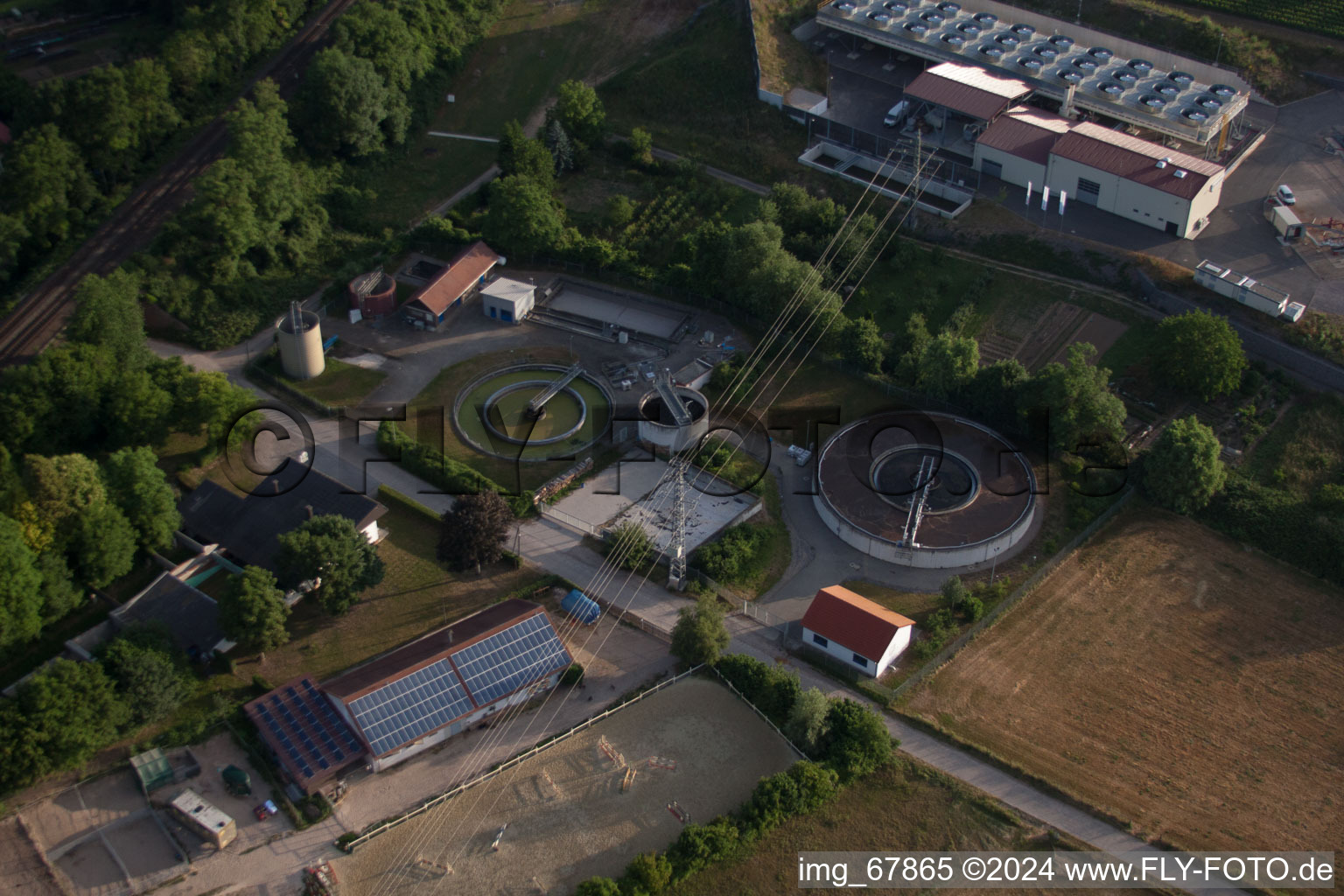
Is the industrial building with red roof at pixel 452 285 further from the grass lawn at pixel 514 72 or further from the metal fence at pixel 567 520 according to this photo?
the metal fence at pixel 567 520

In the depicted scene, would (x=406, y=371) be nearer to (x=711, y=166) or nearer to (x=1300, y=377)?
(x=711, y=166)

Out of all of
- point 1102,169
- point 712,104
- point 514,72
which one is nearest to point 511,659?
point 1102,169

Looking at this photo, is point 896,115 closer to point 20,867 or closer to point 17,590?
point 17,590

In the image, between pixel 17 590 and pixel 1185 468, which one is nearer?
pixel 17 590

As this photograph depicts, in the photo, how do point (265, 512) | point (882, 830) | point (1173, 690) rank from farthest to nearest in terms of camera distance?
1. point (265, 512)
2. point (1173, 690)
3. point (882, 830)

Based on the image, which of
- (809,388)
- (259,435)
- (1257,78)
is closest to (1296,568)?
(809,388)

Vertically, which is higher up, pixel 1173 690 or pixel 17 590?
pixel 17 590

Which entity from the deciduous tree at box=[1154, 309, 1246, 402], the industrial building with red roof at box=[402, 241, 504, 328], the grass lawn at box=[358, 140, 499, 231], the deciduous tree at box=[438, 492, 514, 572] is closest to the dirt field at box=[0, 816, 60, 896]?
the deciduous tree at box=[438, 492, 514, 572]
